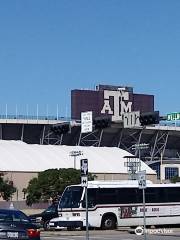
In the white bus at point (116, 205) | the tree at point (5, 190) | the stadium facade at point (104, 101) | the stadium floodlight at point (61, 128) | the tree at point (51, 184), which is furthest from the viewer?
the stadium facade at point (104, 101)

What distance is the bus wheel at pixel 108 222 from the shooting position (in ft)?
128

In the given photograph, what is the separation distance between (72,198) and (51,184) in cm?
4325

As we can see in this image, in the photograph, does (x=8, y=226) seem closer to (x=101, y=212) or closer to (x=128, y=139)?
(x=101, y=212)

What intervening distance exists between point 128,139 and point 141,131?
6.79 metres

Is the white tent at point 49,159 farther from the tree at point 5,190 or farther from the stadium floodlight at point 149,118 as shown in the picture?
the stadium floodlight at point 149,118

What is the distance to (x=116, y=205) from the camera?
3944cm

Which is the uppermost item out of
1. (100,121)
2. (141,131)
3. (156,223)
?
(141,131)

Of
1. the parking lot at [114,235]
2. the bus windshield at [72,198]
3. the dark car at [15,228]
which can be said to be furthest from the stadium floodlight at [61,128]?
the dark car at [15,228]

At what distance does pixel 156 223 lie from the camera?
1602 inches

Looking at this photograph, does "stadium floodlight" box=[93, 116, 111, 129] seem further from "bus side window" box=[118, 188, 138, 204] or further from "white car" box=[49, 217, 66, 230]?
"white car" box=[49, 217, 66, 230]

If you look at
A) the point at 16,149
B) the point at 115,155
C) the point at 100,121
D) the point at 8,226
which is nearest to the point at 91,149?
the point at 115,155

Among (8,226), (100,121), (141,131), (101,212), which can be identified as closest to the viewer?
(8,226)

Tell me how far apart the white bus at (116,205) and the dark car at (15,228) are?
17.7 metres

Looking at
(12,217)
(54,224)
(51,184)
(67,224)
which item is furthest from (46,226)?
(51,184)
